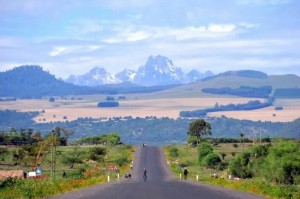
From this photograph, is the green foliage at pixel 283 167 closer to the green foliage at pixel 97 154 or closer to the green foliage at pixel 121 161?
the green foliage at pixel 121 161

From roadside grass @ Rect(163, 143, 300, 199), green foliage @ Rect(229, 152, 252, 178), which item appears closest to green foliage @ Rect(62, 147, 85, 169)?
roadside grass @ Rect(163, 143, 300, 199)

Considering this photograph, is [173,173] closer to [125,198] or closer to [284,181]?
[284,181]

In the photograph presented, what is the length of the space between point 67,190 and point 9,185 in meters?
5.49

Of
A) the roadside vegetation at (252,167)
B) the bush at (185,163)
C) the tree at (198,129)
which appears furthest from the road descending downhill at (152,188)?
the tree at (198,129)

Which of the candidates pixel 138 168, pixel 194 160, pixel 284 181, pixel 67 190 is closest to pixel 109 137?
pixel 194 160

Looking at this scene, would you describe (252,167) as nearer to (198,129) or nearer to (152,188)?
(152,188)

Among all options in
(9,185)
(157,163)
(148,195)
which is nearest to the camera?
(148,195)

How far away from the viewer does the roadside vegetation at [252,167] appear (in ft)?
214

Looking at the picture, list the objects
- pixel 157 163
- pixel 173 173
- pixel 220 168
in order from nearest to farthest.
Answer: pixel 173 173
pixel 220 168
pixel 157 163

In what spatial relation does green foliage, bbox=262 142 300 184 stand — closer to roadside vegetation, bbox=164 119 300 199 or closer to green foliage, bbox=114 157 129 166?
roadside vegetation, bbox=164 119 300 199

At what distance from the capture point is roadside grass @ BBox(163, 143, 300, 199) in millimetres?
57662

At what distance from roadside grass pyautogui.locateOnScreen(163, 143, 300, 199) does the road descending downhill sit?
148cm

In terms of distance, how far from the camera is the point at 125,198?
180ft

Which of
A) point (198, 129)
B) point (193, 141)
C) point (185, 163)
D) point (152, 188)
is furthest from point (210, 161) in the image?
point (152, 188)
